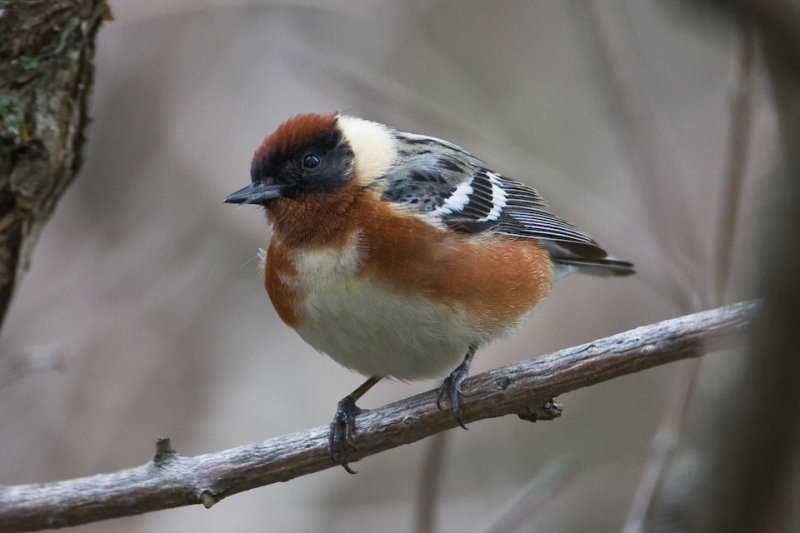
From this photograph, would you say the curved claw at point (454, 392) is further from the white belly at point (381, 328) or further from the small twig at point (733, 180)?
the small twig at point (733, 180)

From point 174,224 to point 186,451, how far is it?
187cm

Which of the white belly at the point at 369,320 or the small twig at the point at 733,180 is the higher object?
the small twig at the point at 733,180

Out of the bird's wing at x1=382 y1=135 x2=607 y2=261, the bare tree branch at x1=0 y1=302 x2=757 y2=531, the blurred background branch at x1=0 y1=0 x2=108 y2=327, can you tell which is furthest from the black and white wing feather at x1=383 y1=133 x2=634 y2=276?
the blurred background branch at x1=0 y1=0 x2=108 y2=327

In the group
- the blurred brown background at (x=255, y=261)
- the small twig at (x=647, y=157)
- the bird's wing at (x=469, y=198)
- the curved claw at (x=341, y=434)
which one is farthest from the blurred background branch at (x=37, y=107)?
the small twig at (x=647, y=157)

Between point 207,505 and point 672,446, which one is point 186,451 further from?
point 672,446

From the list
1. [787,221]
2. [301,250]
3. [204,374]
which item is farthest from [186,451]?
[787,221]

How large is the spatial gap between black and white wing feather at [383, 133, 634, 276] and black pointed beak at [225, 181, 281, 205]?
21.8 inches

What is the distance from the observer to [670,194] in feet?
17.4

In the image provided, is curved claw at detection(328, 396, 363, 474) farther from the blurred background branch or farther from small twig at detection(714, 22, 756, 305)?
small twig at detection(714, 22, 756, 305)

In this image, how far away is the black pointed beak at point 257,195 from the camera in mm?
4043

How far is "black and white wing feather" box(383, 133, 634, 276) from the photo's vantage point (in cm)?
403

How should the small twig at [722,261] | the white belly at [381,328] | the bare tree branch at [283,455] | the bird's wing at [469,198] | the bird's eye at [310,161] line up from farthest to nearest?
the bird's eye at [310,161], the bird's wing at [469,198], the small twig at [722,261], the white belly at [381,328], the bare tree branch at [283,455]

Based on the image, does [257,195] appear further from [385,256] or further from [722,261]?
[722,261]

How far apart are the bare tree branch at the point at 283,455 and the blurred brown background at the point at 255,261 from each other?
8.12 feet
